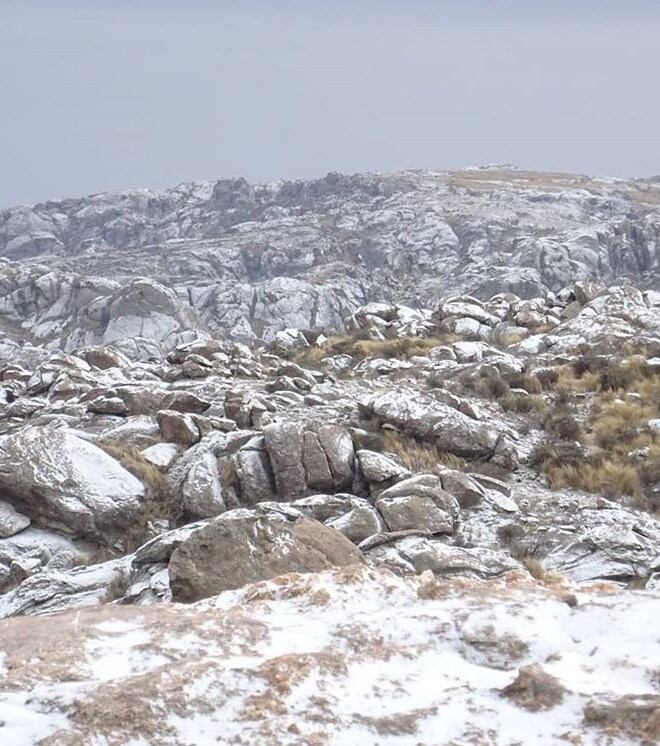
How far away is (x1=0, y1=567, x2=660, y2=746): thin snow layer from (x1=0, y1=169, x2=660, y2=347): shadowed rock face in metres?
68.1

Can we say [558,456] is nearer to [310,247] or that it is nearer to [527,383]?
[527,383]

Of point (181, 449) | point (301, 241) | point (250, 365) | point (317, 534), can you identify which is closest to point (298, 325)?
point (301, 241)

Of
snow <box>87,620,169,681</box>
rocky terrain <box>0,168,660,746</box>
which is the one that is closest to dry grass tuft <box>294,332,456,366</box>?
rocky terrain <box>0,168,660,746</box>

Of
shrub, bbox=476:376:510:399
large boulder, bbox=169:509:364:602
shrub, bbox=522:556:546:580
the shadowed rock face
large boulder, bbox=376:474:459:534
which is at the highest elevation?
large boulder, bbox=169:509:364:602

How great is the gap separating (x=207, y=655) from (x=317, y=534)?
2.68 m

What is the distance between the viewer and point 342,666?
496cm

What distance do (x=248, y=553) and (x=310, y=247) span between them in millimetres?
116000

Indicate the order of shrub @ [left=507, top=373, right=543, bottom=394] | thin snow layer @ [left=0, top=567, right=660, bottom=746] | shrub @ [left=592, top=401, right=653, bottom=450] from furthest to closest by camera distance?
shrub @ [left=507, top=373, right=543, bottom=394]
shrub @ [left=592, top=401, right=653, bottom=450]
thin snow layer @ [left=0, top=567, right=660, bottom=746]

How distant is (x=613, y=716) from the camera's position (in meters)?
4.16

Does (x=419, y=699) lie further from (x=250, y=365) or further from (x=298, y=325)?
(x=298, y=325)

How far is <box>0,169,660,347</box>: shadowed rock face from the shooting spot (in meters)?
85.8

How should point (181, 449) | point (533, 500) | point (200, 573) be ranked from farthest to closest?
1. point (181, 449)
2. point (533, 500)
3. point (200, 573)

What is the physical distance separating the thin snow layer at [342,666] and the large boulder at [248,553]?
1.92 ft

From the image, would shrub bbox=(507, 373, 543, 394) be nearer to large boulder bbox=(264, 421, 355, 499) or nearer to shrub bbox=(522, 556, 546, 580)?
large boulder bbox=(264, 421, 355, 499)
